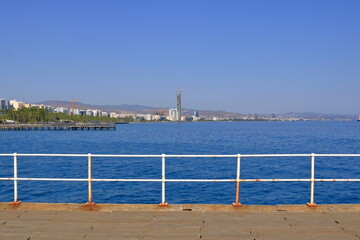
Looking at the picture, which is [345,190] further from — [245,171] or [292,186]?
[245,171]

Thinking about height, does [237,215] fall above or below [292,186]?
above

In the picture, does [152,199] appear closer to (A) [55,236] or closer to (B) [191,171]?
(B) [191,171]

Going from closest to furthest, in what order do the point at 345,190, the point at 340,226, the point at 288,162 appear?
the point at 340,226
the point at 345,190
the point at 288,162

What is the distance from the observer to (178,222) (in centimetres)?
680

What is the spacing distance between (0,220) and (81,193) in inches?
732

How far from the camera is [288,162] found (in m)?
42.6

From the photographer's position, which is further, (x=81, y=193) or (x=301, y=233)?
(x=81, y=193)

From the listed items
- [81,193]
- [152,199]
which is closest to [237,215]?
[152,199]

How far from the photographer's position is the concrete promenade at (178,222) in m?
6.06

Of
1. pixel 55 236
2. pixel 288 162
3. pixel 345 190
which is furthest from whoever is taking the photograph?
pixel 288 162

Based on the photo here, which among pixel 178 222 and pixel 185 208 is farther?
pixel 185 208

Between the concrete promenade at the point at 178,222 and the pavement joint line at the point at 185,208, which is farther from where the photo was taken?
the pavement joint line at the point at 185,208

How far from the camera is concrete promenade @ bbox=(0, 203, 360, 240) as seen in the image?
6059 mm

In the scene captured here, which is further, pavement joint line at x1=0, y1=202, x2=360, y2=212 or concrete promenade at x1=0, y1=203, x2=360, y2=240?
pavement joint line at x1=0, y1=202, x2=360, y2=212
